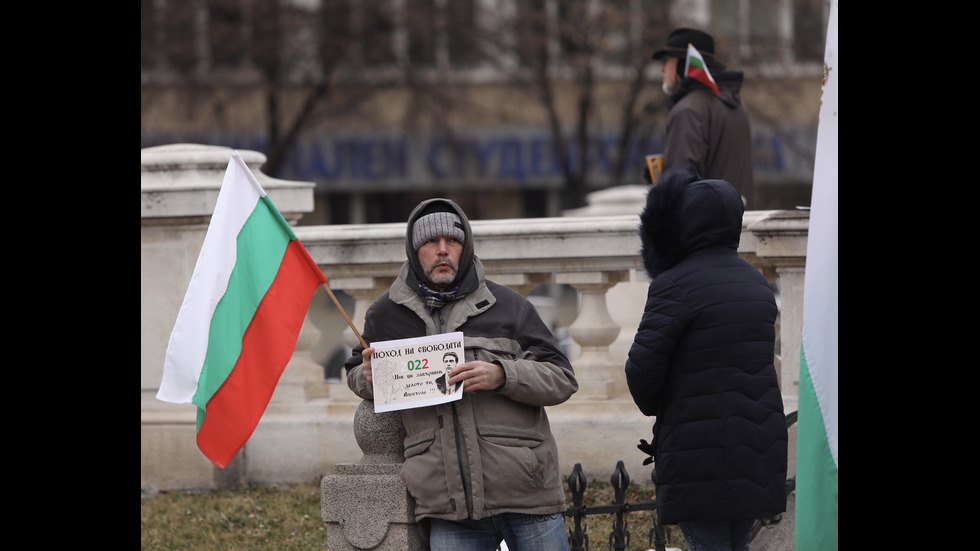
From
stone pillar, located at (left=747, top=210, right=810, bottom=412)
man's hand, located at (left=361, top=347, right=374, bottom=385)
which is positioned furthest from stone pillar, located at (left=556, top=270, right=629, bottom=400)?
man's hand, located at (left=361, top=347, right=374, bottom=385)

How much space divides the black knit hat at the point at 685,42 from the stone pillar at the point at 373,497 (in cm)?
383

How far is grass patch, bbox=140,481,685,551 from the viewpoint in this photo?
690cm

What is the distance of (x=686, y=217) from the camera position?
16.7 feet

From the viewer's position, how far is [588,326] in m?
7.58

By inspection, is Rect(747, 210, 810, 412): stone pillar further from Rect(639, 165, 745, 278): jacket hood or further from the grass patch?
Rect(639, 165, 745, 278): jacket hood

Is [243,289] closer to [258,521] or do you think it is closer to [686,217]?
[686,217]

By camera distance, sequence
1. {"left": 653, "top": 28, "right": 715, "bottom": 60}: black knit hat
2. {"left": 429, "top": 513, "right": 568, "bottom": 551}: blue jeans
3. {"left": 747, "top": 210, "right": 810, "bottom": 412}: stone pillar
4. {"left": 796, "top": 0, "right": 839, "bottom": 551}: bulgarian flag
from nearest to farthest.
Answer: {"left": 796, "top": 0, "right": 839, "bottom": 551}: bulgarian flag → {"left": 429, "top": 513, "right": 568, "bottom": 551}: blue jeans → {"left": 747, "top": 210, "right": 810, "bottom": 412}: stone pillar → {"left": 653, "top": 28, "right": 715, "bottom": 60}: black knit hat

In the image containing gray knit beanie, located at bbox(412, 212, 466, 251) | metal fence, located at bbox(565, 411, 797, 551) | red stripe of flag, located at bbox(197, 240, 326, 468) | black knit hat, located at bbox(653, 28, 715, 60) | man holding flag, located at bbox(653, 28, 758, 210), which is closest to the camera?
gray knit beanie, located at bbox(412, 212, 466, 251)

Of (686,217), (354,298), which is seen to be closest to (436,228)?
(686,217)

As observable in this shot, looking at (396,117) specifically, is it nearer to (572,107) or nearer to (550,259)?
(572,107)

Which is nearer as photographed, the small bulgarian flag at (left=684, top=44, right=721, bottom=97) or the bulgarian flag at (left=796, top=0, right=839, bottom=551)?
the bulgarian flag at (left=796, top=0, right=839, bottom=551)

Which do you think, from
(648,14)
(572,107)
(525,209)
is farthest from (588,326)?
(525,209)

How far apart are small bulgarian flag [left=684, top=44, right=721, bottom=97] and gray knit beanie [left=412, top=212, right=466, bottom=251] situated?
337 cm

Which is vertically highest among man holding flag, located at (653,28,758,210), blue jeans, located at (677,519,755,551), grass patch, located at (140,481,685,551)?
man holding flag, located at (653,28,758,210)
